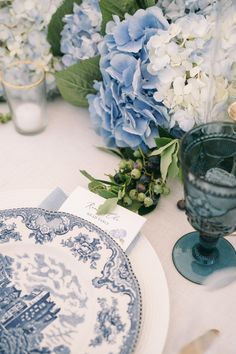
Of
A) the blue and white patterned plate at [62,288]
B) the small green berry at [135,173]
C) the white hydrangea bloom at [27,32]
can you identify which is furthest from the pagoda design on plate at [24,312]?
the white hydrangea bloom at [27,32]

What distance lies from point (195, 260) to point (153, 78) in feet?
0.90

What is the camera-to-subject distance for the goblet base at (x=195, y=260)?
68 cm

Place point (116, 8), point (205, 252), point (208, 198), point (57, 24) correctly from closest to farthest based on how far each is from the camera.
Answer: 1. point (208, 198)
2. point (205, 252)
3. point (116, 8)
4. point (57, 24)

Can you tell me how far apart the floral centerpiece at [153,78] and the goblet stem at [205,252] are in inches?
3.7

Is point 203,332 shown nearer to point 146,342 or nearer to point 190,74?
point 146,342

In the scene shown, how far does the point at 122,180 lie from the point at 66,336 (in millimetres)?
252

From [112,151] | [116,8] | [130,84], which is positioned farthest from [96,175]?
[116,8]

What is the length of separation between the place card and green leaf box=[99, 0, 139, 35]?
10.9 inches

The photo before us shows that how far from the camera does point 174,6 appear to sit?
76cm

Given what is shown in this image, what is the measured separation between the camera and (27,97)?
892mm

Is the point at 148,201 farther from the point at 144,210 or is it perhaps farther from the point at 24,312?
the point at 24,312

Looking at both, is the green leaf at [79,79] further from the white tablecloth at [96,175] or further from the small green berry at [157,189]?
the small green berry at [157,189]

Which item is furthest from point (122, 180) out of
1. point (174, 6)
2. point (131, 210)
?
point (174, 6)

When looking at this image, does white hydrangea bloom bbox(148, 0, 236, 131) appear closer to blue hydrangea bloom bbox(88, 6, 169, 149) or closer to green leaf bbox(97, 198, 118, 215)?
blue hydrangea bloom bbox(88, 6, 169, 149)
